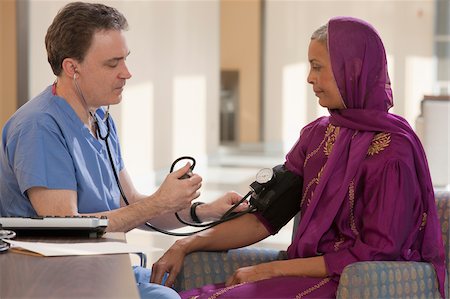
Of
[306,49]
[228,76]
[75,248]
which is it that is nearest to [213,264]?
[75,248]

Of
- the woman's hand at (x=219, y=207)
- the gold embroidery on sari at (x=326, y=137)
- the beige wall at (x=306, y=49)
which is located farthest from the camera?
the beige wall at (x=306, y=49)

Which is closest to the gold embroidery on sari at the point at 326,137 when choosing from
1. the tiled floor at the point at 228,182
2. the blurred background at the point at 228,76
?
the tiled floor at the point at 228,182

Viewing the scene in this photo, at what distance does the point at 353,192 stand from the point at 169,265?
52 centimetres

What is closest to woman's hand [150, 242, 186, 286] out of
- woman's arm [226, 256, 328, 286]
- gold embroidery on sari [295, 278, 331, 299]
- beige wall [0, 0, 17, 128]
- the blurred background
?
woman's arm [226, 256, 328, 286]

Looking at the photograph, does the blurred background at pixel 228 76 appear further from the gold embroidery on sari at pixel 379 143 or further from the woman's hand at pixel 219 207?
the gold embroidery on sari at pixel 379 143

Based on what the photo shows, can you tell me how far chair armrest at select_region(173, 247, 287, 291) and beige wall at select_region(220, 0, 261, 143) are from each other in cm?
1157

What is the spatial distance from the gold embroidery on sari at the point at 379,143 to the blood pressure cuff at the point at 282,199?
277 millimetres

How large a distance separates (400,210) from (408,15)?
10.2 m

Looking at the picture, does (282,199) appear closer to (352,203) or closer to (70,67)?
(352,203)

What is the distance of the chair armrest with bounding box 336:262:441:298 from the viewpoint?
6.68 ft

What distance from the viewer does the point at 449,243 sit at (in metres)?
2.35

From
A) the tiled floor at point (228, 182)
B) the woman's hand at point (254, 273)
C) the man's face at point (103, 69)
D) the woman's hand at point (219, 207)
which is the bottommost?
the tiled floor at point (228, 182)

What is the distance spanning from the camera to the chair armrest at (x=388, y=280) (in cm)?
204

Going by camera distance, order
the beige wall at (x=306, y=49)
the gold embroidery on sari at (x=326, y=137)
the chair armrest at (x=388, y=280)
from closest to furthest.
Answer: the chair armrest at (x=388, y=280) → the gold embroidery on sari at (x=326, y=137) → the beige wall at (x=306, y=49)
